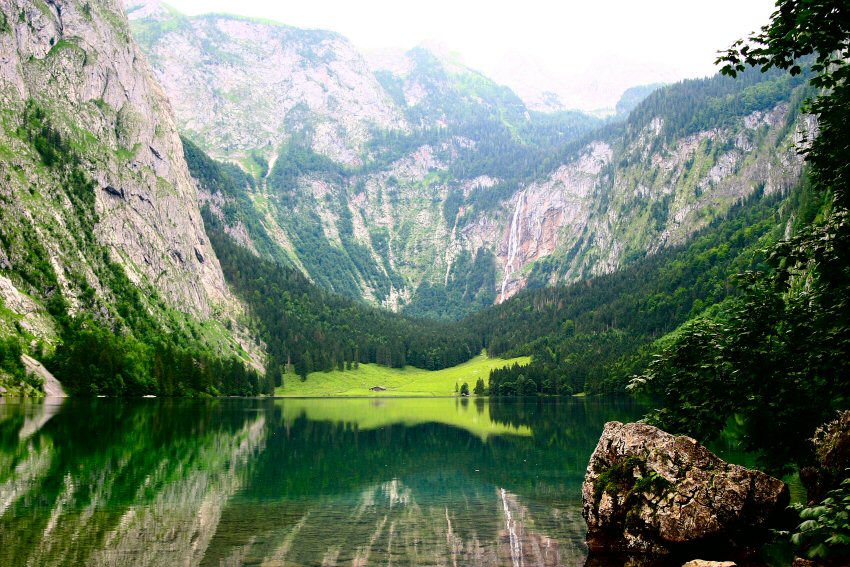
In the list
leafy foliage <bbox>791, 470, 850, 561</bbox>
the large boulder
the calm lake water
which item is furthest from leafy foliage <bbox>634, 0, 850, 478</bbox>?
the calm lake water

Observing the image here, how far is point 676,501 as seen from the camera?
97.7 ft

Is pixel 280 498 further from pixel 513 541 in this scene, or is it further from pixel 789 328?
pixel 789 328

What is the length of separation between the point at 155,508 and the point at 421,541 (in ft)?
49.8

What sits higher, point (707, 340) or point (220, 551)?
point (707, 340)

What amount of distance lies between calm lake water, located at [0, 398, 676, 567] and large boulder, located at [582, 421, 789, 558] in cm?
232

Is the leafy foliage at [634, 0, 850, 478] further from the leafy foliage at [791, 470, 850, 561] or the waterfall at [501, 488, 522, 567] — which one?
the waterfall at [501, 488, 522, 567]

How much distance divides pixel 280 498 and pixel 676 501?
2376 centimetres

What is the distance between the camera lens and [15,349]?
462 feet

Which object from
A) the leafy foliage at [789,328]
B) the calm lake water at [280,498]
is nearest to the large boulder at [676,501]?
the leafy foliage at [789,328]

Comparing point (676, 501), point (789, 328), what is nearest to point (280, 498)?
point (676, 501)

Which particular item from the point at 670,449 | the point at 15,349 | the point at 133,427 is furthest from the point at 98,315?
the point at 670,449

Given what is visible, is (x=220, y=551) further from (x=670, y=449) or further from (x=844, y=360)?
(x=844, y=360)

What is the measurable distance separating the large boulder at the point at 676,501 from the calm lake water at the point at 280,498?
7.62 feet

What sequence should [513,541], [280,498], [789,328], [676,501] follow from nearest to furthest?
[789,328] → [676,501] → [513,541] → [280,498]
